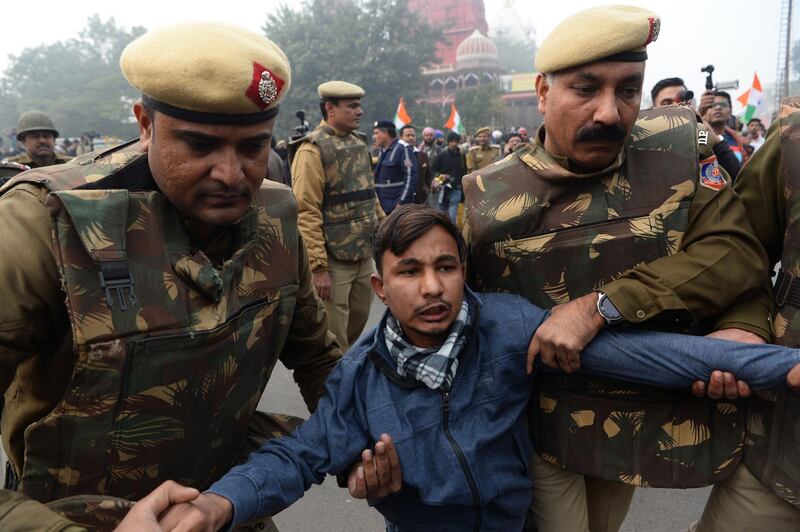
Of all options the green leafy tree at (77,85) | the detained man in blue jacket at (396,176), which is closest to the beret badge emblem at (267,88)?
the detained man in blue jacket at (396,176)

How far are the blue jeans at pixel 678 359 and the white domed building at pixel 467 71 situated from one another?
54599 mm

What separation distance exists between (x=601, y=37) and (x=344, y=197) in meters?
2.69

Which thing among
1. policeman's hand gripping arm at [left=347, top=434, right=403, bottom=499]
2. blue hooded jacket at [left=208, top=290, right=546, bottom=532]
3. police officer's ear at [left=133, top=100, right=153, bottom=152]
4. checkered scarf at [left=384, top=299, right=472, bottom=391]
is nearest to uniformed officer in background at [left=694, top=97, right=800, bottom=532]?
blue hooded jacket at [left=208, top=290, right=546, bottom=532]

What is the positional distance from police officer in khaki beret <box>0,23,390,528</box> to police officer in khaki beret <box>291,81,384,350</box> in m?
2.31

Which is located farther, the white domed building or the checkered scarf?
the white domed building

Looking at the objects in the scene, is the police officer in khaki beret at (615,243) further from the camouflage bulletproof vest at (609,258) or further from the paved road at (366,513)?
the paved road at (366,513)

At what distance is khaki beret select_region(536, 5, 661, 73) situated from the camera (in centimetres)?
141

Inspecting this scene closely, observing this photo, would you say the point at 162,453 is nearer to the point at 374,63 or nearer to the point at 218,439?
the point at 218,439

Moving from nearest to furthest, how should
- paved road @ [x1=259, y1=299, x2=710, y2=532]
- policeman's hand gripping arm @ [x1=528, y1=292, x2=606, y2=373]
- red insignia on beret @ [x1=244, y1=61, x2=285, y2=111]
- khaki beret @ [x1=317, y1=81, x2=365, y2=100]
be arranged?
red insignia on beret @ [x1=244, y1=61, x2=285, y2=111] < policeman's hand gripping arm @ [x1=528, y1=292, x2=606, y2=373] < paved road @ [x1=259, y1=299, x2=710, y2=532] < khaki beret @ [x1=317, y1=81, x2=365, y2=100]

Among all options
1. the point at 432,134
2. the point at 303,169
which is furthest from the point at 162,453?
the point at 432,134

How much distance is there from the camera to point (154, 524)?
39.9 inches

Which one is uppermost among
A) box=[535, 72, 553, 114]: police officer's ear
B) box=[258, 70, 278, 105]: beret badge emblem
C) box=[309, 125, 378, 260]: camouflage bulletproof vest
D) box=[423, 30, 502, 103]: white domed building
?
box=[258, 70, 278, 105]: beret badge emblem

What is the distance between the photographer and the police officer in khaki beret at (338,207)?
375 centimetres

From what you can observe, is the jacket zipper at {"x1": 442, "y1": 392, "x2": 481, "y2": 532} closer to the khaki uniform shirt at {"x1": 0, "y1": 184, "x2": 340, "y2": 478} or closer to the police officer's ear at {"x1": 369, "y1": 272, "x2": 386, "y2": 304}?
the police officer's ear at {"x1": 369, "y1": 272, "x2": 386, "y2": 304}
